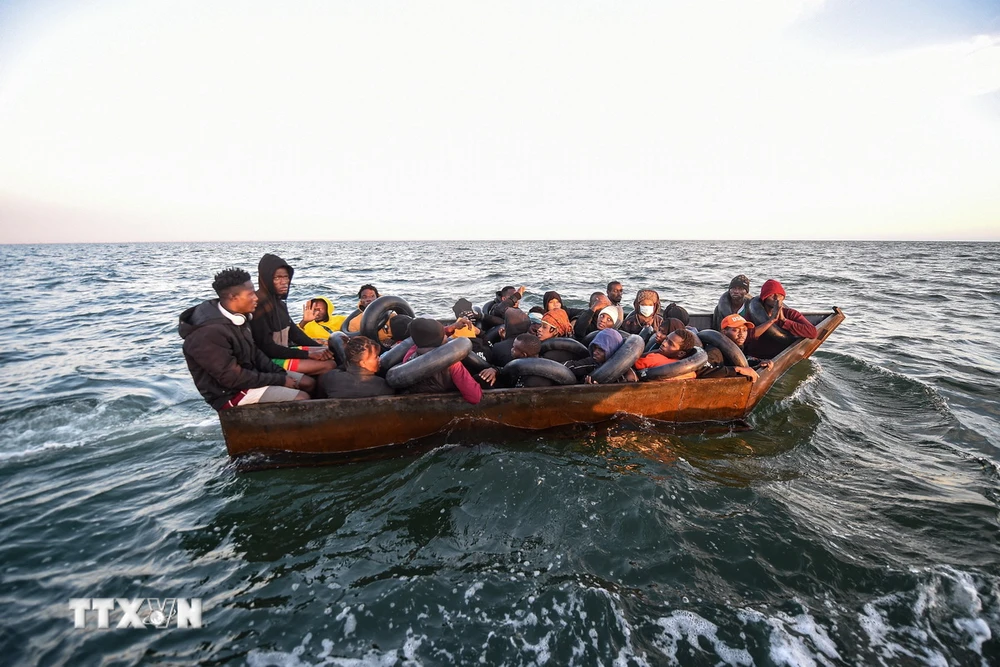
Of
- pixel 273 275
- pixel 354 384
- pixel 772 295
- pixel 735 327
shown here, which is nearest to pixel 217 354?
pixel 354 384

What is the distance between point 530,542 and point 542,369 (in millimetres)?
2236

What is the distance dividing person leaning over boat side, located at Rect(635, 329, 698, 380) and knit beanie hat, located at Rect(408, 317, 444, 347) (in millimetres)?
2922

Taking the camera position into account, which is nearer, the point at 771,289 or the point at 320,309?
the point at 771,289

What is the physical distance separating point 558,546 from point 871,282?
33.9 meters

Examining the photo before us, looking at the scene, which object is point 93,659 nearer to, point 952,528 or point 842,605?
point 842,605

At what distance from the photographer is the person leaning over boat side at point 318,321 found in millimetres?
8516

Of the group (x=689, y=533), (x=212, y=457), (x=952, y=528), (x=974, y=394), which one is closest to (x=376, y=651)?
(x=689, y=533)

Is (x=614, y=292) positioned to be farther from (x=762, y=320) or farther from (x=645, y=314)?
(x=762, y=320)

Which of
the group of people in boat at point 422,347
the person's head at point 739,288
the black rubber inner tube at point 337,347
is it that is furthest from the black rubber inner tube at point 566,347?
the person's head at point 739,288

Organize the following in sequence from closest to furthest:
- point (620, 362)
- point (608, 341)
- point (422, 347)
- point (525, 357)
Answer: point (422, 347)
point (620, 362)
point (525, 357)
point (608, 341)

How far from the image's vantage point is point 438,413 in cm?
585

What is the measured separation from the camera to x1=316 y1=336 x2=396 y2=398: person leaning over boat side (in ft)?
18.3

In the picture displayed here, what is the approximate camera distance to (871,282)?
29.2 metres

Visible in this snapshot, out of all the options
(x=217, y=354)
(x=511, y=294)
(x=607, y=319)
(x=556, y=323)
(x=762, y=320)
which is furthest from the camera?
(x=511, y=294)
